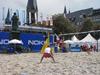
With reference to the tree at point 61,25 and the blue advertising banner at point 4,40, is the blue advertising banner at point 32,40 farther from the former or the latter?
the tree at point 61,25

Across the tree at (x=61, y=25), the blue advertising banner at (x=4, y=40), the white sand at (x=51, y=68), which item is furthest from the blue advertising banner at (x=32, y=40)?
the tree at (x=61, y=25)

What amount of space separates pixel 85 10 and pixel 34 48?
119 meters


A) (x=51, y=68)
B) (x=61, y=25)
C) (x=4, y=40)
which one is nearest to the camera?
(x=51, y=68)

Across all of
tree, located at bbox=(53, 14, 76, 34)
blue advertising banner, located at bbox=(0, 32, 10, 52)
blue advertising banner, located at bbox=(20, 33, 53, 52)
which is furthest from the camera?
tree, located at bbox=(53, 14, 76, 34)

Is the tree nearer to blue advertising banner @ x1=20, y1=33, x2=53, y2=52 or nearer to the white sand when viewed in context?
blue advertising banner @ x1=20, y1=33, x2=53, y2=52

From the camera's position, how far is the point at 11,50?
136ft

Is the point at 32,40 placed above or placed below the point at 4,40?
below

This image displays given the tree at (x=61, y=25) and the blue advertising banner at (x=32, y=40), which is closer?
the blue advertising banner at (x=32, y=40)

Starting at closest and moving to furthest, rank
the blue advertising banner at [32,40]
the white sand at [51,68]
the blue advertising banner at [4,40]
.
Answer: the white sand at [51,68] < the blue advertising banner at [4,40] < the blue advertising banner at [32,40]

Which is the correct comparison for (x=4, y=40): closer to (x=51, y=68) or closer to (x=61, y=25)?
(x=51, y=68)

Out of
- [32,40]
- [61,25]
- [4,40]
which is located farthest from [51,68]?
[61,25]

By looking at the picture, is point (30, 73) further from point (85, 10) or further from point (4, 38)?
point (85, 10)

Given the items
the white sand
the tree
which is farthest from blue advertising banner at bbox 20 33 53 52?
the tree

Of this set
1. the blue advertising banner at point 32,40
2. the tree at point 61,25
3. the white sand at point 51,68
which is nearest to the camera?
the white sand at point 51,68
